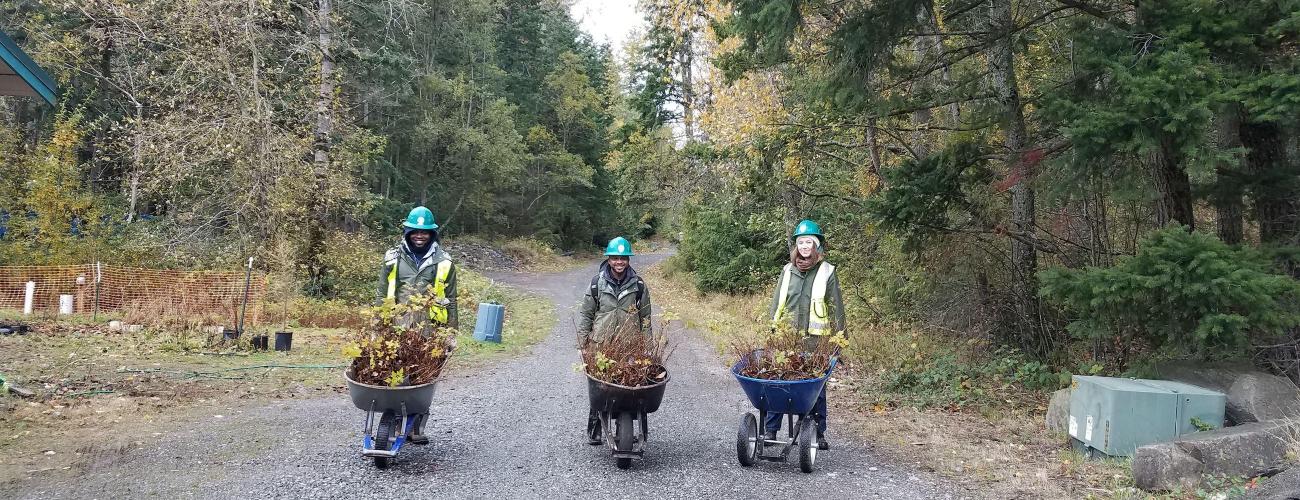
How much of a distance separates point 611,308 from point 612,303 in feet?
0.13

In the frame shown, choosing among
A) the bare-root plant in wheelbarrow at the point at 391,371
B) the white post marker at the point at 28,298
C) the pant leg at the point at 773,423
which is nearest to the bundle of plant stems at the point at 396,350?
the bare-root plant in wheelbarrow at the point at 391,371

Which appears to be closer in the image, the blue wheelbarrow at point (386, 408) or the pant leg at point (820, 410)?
the blue wheelbarrow at point (386, 408)

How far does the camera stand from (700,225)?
25.7 metres

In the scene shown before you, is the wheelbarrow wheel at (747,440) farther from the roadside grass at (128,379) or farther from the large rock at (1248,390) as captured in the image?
the large rock at (1248,390)

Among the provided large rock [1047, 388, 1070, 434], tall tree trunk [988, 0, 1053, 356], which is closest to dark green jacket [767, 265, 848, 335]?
large rock [1047, 388, 1070, 434]

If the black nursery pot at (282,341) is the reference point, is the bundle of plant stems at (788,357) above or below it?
above

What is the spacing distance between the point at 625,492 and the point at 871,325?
8.78m

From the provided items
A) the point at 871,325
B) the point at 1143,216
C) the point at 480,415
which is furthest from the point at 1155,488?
the point at 871,325

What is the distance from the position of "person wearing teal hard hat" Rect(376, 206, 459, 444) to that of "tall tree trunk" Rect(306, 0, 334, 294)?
1150 centimetres

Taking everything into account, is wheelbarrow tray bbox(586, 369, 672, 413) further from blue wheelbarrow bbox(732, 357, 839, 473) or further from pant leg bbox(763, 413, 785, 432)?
pant leg bbox(763, 413, 785, 432)

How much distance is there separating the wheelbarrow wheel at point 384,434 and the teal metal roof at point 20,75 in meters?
5.93

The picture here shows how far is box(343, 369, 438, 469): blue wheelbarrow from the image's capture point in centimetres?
535

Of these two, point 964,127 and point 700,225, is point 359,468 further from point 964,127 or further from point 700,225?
point 700,225

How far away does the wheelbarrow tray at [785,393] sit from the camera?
5.41 m
